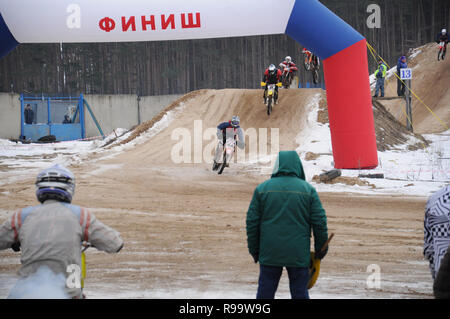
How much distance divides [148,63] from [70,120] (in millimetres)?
6438

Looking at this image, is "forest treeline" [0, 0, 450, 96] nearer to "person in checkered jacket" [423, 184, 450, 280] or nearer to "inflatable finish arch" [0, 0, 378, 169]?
"inflatable finish arch" [0, 0, 378, 169]

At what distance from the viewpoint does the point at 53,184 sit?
3234 millimetres

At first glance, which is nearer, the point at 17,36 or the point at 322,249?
the point at 322,249

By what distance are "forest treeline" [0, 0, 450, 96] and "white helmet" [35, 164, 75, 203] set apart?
90.6 ft

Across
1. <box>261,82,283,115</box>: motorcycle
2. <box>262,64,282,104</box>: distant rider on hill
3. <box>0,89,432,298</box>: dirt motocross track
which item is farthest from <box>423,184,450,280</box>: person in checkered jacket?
<box>261,82,283,115</box>: motorcycle

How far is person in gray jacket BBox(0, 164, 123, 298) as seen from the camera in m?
3.07

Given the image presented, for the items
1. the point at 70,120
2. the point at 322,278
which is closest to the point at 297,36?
the point at 322,278

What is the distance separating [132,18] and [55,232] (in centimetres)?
849

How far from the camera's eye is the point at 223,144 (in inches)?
557

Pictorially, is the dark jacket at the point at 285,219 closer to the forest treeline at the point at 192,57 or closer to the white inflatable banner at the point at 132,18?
the white inflatable banner at the point at 132,18

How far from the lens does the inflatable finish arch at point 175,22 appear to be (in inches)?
422

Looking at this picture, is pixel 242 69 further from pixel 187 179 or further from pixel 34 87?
pixel 187 179

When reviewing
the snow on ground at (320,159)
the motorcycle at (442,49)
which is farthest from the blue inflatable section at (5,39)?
the motorcycle at (442,49)

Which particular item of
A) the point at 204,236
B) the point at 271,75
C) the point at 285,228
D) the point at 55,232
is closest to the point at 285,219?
the point at 285,228
